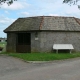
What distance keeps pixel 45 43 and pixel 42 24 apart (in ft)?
8.48

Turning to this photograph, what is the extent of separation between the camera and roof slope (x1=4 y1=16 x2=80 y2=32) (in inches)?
1251

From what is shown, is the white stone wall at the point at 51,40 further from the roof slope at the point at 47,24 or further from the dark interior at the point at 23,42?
the dark interior at the point at 23,42

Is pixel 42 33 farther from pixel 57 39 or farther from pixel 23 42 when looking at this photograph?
pixel 23 42

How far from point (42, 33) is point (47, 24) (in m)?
1.70

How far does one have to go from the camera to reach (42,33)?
3134 centimetres

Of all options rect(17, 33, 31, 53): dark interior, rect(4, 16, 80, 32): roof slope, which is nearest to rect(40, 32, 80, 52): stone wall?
rect(4, 16, 80, 32): roof slope

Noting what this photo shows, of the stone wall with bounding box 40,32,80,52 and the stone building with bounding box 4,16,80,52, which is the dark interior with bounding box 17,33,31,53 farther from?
the stone wall with bounding box 40,32,80,52

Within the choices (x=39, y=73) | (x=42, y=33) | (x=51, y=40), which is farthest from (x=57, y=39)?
(x=39, y=73)

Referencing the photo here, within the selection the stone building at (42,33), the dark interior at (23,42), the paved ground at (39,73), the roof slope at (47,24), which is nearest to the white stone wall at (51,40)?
the stone building at (42,33)

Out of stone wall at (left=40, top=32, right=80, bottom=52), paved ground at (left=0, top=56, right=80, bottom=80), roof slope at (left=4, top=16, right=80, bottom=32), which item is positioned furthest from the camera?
roof slope at (left=4, top=16, right=80, bottom=32)

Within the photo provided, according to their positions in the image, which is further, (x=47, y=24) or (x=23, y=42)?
(x=23, y=42)

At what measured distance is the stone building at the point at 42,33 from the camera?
31391 mm

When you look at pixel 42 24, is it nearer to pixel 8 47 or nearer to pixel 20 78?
pixel 8 47

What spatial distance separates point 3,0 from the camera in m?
27.2
